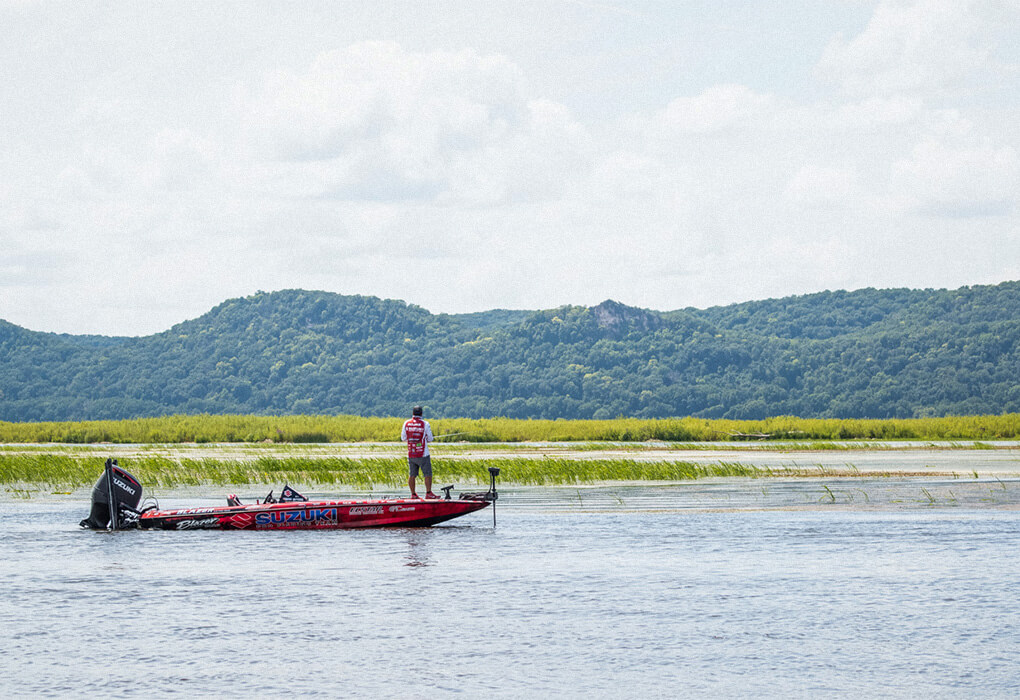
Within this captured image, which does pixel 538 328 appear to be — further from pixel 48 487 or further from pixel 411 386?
pixel 48 487

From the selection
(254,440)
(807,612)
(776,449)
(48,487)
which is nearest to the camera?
(807,612)

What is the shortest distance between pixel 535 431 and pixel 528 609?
3488 inches

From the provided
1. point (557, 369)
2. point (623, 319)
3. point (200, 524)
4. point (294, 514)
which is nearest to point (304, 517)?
point (294, 514)

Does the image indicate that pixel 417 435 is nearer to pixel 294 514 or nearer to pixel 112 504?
pixel 294 514

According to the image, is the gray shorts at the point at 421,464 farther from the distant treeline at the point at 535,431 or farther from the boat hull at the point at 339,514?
the distant treeline at the point at 535,431

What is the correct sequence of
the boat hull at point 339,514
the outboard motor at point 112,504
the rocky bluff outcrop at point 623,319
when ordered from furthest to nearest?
the rocky bluff outcrop at point 623,319, the outboard motor at point 112,504, the boat hull at point 339,514

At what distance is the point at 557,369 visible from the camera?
176875 mm

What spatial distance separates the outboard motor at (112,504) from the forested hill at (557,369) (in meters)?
134

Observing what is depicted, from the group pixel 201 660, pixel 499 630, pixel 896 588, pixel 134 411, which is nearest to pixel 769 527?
pixel 896 588

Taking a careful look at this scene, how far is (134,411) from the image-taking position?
558ft

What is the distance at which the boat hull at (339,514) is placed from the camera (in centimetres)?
2677

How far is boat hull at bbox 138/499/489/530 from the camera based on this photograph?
2677cm

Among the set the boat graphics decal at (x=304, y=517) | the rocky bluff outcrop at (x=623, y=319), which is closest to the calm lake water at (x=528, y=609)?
the boat graphics decal at (x=304, y=517)

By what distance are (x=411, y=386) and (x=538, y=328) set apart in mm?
21474
